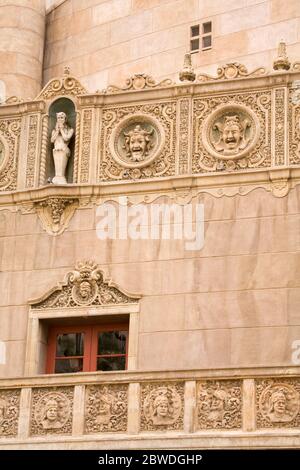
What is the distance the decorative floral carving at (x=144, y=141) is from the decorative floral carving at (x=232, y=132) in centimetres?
54

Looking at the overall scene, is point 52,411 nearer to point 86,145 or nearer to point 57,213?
→ point 57,213

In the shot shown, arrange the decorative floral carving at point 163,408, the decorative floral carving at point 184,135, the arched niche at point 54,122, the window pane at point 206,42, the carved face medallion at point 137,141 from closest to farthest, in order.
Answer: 1. the decorative floral carving at point 163,408
2. the decorative floral carving at point 184,135
3. the carved face medallion at point 137,141
4. the arched niche at point 54,122
5. the window pane at point 206,42

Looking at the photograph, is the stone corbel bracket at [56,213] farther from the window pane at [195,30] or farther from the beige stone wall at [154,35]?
the window pane at [195,30]

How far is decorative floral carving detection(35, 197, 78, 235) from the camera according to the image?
2295 cm

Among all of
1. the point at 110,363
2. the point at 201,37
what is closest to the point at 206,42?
the point at 201,37

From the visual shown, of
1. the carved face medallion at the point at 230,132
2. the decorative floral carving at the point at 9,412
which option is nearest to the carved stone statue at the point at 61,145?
the carved face medallion at the point at 230,132

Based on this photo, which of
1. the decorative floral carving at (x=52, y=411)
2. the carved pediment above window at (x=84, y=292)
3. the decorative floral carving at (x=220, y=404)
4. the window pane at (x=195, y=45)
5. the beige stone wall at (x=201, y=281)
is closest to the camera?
the decorative floral carving at (x=220, y=404)

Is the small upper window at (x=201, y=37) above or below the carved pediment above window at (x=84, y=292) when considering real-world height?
above

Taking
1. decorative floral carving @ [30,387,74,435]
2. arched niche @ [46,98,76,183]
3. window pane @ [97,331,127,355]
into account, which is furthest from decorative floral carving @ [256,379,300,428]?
arched niche @ [46,98,76,183]

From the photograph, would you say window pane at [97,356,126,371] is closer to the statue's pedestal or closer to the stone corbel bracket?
the stone corbel bracket

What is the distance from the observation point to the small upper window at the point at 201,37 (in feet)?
84.1

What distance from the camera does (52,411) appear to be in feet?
65.3

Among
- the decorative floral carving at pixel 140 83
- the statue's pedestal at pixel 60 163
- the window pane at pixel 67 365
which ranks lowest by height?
the window pane at pixel 67 365

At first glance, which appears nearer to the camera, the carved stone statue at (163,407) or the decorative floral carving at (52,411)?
the carved stone statue at (163,407)
